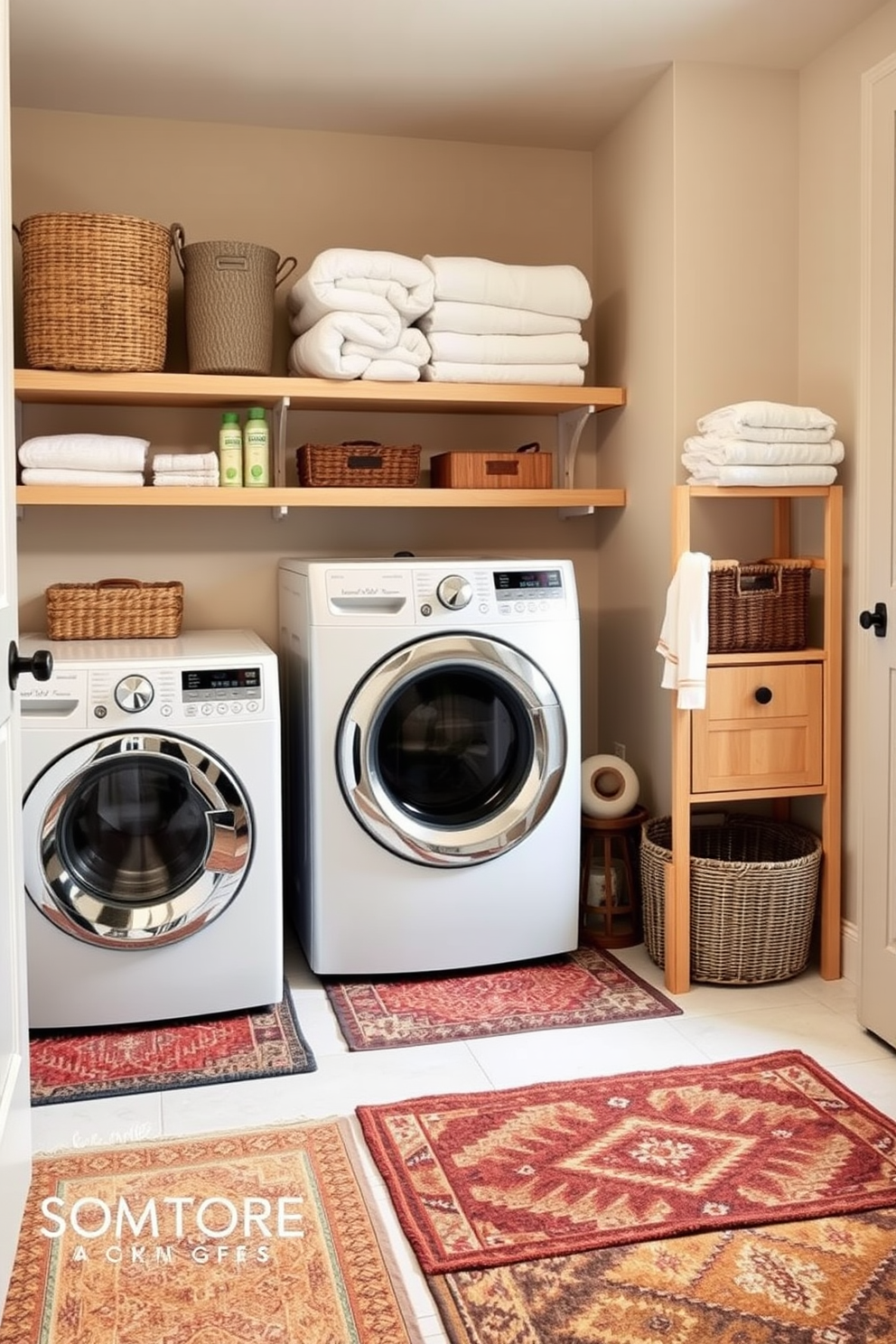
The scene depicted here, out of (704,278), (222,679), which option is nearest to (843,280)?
(704,278)

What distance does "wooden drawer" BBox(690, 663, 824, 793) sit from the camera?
3.01 m

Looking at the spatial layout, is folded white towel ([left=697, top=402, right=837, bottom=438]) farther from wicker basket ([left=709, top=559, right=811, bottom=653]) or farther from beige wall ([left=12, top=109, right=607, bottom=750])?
beige wall ([left=12, top=109, right=607, bottom=750])

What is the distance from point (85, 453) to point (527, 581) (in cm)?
115

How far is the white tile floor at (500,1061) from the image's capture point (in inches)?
94.8

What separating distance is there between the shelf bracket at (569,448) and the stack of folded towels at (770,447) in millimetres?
641

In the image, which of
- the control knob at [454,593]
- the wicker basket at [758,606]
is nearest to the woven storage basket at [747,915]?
the wicker basket at [758,606]

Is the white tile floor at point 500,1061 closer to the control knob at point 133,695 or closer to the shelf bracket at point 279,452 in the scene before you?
the control knob at point 133,695

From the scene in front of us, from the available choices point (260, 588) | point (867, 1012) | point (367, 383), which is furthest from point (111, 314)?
point (867, 1012)

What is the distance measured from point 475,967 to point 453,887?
25 centimetres

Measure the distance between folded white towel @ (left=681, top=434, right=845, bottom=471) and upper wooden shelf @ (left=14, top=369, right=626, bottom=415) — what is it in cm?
54

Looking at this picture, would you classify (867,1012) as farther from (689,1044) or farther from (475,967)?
(475,967)

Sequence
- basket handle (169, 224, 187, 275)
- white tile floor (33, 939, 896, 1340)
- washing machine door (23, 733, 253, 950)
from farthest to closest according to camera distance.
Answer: basket handle (169, 224, 187, 275), washing machine door (23, 733, 253, 950), white tile floor (33, 939, 896, 1340)

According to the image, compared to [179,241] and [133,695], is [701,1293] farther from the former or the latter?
[179,241]

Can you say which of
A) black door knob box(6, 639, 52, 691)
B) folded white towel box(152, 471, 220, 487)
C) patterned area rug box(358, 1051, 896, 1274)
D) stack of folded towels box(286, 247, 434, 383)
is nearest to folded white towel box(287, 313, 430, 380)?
stack of folded towels box(286, 247, 434, 383)
